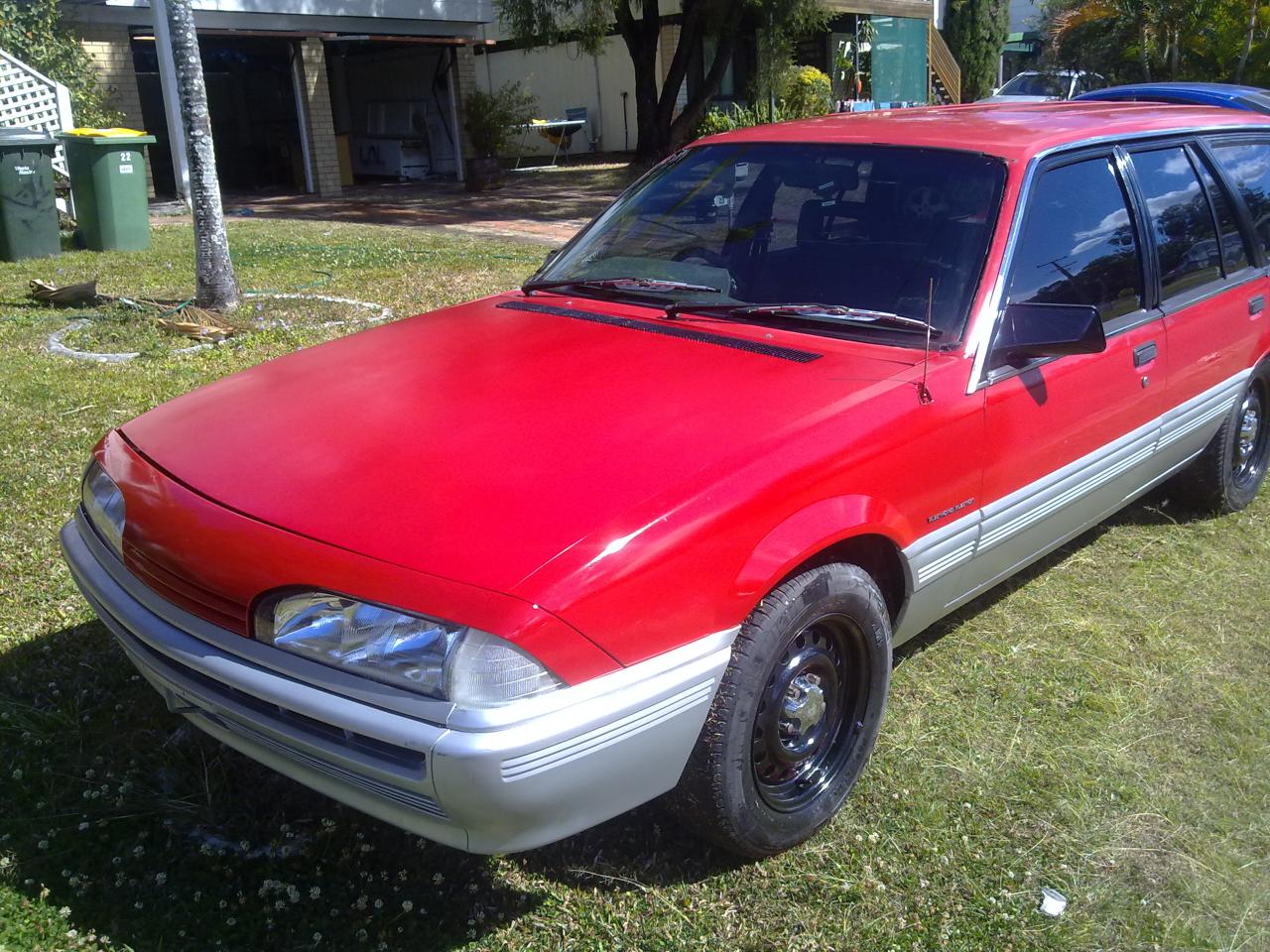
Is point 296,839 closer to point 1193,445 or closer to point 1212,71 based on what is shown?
point 1193,445

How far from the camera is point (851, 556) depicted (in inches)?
119

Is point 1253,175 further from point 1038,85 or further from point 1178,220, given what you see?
point 1038,85

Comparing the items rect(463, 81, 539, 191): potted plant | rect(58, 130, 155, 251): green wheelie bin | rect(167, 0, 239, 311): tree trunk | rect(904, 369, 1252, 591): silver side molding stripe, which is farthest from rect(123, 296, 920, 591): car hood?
rect(463, 81, 539, 191): potted plant

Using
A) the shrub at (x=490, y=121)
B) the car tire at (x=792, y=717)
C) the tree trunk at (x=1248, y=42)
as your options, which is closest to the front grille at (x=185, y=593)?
the car tire at (x=792, y=717)

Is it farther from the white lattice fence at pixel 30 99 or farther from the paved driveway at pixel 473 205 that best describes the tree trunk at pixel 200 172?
the white lattice fence at pixel 30 99

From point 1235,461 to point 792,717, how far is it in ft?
10.4

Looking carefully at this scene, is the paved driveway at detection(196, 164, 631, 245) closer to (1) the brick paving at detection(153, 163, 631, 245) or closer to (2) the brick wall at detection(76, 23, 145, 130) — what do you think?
(1) the brick paving at detection(153, 163, 631, 245)

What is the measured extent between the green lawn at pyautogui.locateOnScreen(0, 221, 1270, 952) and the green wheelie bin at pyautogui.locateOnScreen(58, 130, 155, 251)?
24.6 feet

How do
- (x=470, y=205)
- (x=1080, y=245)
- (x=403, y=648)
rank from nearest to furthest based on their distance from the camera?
(x=403, y=648)
(x=1080, y=245)
(x=470, y=205)

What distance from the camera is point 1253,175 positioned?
488cm

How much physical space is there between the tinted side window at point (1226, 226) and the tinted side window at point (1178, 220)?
6 cm

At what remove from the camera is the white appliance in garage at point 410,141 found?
784 inches

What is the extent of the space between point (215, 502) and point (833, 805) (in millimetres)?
1698

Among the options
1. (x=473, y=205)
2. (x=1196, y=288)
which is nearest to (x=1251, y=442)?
(x=1196, y=288)
